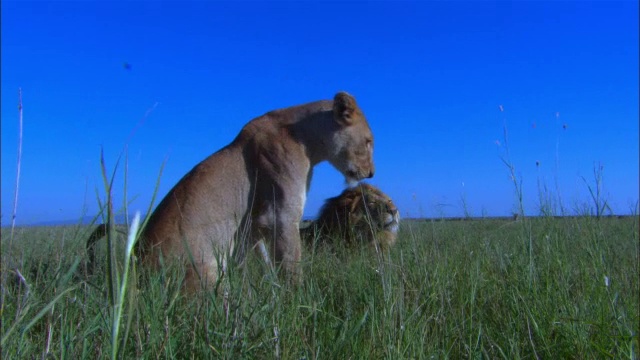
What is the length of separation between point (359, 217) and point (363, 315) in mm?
4815

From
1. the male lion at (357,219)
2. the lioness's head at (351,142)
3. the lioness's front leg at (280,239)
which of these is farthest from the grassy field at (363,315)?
the male lion at (357,219)

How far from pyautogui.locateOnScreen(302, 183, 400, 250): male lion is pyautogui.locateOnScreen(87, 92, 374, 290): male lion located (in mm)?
1556

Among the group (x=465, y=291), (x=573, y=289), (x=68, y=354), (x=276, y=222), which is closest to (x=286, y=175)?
(x=276, y=222)

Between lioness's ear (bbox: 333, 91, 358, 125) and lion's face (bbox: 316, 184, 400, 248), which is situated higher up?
lioness's ear (bbox: 333, 91, 358, 125)

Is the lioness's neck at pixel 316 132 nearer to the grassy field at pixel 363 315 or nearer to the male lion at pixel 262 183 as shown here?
the male lion at pixel 262 183

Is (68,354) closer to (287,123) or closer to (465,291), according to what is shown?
(465,291)

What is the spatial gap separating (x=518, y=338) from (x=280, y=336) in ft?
3.78

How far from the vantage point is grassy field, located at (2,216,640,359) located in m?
2.19

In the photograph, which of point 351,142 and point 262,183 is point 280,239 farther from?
point 351,142

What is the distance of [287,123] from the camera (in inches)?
215

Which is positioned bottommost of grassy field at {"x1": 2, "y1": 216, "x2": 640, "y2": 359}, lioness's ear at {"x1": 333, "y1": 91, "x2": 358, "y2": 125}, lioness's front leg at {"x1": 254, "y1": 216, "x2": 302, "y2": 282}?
grassy field at {"x1": 2, "y1": 216, "x2": 640, "y2": 359}

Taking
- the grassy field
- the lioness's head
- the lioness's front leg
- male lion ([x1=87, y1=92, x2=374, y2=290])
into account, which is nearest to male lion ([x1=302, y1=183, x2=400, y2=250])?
the lioness's head

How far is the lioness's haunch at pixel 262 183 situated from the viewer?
4691 mm

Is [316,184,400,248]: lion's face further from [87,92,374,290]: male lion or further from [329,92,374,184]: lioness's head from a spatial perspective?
[87,92,374,290]: male lion
